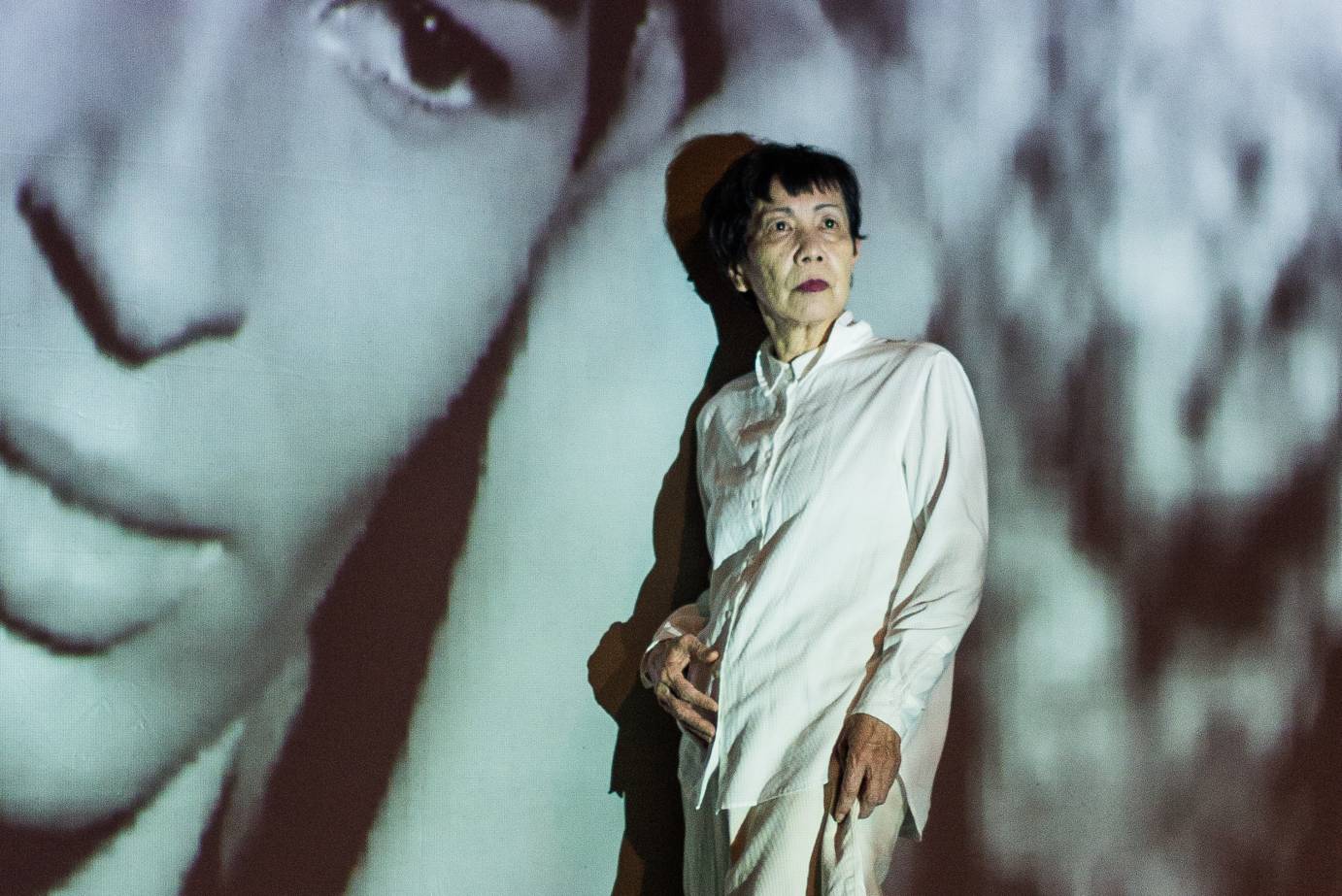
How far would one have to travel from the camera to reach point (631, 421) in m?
2.21

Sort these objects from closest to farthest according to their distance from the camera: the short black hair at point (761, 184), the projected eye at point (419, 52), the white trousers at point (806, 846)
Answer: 1. the white trousers at point (806, 846)
2. the short black hair at point (761, 184)
3. the projected eye at point (419, 52)

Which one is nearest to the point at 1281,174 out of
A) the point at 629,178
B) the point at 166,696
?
the point at 629,178

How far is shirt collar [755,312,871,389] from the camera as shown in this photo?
195 centimetres

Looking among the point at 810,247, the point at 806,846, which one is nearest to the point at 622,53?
the point at 810,247

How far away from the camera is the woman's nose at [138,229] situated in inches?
80.9

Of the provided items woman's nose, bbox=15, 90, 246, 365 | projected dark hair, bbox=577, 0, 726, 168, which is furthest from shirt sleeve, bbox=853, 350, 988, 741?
woman's nose, bbox=15, 90, 246, 365

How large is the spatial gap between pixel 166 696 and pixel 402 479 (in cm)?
46

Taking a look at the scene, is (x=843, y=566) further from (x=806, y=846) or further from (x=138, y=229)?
(x=138, y=229)

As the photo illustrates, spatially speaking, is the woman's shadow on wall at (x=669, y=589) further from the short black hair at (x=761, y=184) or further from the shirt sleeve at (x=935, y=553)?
the shirt sleeve at (x=935, y=553)

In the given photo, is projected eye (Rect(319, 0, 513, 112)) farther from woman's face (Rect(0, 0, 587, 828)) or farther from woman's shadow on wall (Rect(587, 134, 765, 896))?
woman's shadow on wall (Rect(587, 134, 765, 896))

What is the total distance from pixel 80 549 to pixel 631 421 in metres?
0.82

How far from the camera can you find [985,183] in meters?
2.28

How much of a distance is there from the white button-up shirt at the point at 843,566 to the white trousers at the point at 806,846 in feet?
0.09

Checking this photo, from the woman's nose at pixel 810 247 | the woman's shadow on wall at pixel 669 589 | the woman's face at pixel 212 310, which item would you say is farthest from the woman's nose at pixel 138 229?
the woman's nose at pixel 810 247
